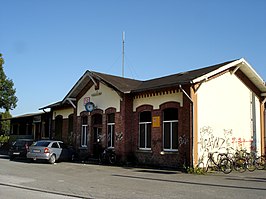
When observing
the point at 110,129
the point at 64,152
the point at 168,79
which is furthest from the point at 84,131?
the point at 168,79

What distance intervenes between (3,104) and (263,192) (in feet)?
145

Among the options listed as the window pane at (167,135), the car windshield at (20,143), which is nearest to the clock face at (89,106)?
the car windshield at (20,143)

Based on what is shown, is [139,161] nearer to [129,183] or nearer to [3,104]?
[129,183]

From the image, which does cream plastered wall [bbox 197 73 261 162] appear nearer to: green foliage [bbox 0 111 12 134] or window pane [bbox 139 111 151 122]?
window pane [bbox 139 111 151 122]

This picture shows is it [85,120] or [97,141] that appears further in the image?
[85,120]

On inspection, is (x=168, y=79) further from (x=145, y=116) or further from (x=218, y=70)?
(x=218, y=70)

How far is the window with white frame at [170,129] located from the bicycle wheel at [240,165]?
10.6 feet

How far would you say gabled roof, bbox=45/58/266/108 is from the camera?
18359 mm

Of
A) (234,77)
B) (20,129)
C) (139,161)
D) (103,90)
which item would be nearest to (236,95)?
(234,77)

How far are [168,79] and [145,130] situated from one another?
146 inches

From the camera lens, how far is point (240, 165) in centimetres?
1812

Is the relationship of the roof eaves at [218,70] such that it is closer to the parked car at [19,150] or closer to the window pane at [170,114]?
the window pane at [170,114]

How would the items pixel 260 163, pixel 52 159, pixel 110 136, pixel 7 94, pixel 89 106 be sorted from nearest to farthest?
pixel 260 163, pixel 52 159, pixel 110 136, pixel 89 106, pixel 7 94

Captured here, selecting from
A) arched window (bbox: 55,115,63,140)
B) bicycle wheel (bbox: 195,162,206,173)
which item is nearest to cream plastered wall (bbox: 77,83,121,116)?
arched window (bbox: 55,115,63,140)
